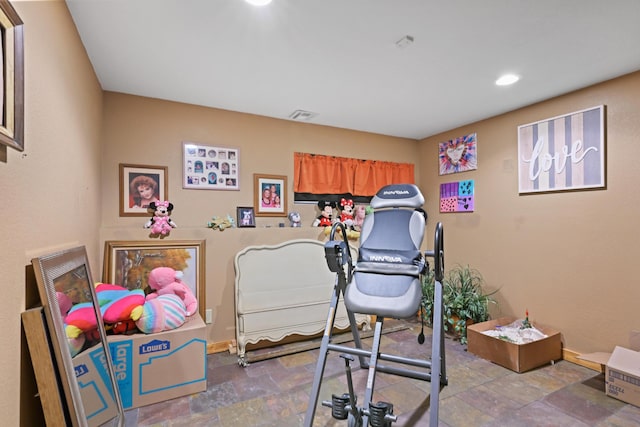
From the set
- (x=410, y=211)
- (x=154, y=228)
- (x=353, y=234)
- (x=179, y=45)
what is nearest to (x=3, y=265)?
(x=179, y=45)

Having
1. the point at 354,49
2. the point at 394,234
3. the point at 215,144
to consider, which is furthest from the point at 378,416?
the point at 215,144

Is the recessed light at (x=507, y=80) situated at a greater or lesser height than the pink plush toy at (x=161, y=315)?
greater

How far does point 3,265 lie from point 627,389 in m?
3.72

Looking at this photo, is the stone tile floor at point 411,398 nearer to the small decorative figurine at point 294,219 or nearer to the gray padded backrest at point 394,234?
the gray padded backrest at point 394,234

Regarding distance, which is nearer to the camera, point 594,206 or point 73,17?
point 73,17

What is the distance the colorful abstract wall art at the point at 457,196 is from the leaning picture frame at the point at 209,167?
276 cm

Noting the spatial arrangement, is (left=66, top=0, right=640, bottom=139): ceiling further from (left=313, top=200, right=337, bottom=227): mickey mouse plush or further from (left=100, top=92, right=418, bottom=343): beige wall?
(left=313, top=200, right=337, bottom=227): mickey mouse plush

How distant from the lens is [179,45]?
2.16 m

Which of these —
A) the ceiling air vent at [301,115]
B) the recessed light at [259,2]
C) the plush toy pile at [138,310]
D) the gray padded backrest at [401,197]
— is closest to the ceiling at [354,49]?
the recessed light at [259,2]

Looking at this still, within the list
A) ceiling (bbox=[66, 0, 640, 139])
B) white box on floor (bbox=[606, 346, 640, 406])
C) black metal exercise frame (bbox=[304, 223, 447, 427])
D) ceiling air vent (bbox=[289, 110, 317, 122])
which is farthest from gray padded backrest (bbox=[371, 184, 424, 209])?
white box on floor (bbox=[606, 346, 640, 406])

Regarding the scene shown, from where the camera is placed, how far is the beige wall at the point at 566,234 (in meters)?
2.66

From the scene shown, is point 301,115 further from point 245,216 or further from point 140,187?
point 140,187

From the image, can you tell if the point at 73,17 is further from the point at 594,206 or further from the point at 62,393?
the point at 594,206

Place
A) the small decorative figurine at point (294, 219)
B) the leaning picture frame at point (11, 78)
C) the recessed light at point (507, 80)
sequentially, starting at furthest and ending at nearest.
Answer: the small decorative figurine at point (294, 219) → the recessed light at point (507, 80) → the leaning picture frame at point (11, 78)
